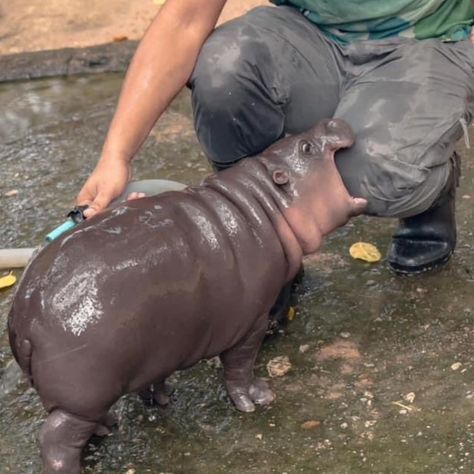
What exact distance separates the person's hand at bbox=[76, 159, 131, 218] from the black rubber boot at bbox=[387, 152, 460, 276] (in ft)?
3.33

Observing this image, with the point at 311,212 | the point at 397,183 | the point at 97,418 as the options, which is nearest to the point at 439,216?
the point at 397,183

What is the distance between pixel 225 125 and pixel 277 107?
18cm

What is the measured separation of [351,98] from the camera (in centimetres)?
289

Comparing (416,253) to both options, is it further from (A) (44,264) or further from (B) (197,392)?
(A) (44,264)

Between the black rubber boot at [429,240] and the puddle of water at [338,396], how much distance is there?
0.17ft

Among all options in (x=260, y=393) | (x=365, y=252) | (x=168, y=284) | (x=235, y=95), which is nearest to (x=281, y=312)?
(x=260, y=393)

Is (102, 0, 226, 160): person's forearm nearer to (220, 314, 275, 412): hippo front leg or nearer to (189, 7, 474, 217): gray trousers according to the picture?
(189, 7, 474, 217): gray trousers

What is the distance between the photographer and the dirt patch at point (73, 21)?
6.07 m

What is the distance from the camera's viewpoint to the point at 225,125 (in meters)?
2.93

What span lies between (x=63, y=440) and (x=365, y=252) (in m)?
1.46

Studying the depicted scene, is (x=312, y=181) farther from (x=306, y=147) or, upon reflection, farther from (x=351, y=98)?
(x=351, y=98)

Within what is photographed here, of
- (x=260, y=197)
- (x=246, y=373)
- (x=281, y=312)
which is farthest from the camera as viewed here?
(x=281, y=312)

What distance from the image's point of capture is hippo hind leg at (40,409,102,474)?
2.27m

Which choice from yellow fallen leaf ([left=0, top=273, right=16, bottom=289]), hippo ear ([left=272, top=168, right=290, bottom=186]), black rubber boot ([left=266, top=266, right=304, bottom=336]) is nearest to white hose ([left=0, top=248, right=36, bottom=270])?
yellow fallen leaf ([left=0, top=273, right=16, bottom=289])
